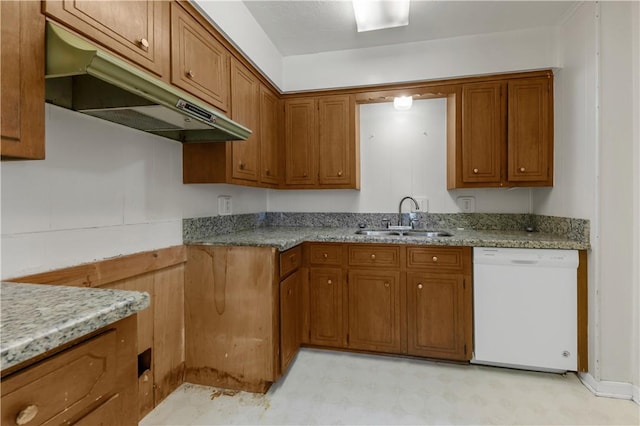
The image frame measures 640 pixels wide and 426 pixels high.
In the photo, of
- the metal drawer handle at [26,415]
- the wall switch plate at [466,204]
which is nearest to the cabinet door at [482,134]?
the wall switch plate at [466,204]

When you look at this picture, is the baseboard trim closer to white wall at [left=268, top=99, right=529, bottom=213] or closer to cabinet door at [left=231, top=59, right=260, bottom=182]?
white wall at [left=268, top=99, right=529, bottom=213]

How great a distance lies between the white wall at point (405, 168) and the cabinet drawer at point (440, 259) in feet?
2.44

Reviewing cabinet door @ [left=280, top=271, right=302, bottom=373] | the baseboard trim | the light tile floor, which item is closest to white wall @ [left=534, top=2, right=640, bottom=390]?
the baseboard trim

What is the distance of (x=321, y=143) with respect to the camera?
111 inches

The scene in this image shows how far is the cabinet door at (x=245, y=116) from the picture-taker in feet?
6.86

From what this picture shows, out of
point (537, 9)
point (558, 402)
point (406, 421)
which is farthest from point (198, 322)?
point (537, 9)

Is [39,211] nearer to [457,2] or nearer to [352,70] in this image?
[352,70]

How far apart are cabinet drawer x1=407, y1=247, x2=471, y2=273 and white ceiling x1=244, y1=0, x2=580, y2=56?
1731mm

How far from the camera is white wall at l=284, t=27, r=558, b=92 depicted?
238 cm

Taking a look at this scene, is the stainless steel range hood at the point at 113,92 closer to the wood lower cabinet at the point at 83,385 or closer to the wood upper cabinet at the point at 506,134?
the wood lower cabinet at the point at 83,385

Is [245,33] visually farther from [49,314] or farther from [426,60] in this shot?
[49,314]

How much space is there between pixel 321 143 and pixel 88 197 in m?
1.89

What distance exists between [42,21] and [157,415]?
1914 mm

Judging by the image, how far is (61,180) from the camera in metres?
1.28
